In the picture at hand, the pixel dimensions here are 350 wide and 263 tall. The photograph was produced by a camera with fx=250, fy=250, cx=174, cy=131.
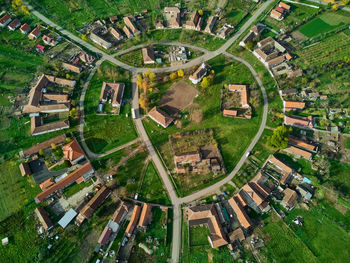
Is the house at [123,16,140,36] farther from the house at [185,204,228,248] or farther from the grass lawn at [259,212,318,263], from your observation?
the grass lawn at [259,212,318,263]

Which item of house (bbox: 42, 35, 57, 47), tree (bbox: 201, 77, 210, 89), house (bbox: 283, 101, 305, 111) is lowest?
house (bbox: 283, 101, 305, 111)

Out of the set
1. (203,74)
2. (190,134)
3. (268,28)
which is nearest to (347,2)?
(268,28)

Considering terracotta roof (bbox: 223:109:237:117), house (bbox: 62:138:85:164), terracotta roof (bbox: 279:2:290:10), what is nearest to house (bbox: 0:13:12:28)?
house (bbox: 62:138:85:164)

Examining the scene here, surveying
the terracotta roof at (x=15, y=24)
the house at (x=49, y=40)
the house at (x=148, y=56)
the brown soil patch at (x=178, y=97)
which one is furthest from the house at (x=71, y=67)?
the brown soil patch at (x=178, y=97)

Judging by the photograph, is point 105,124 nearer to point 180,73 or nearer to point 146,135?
point 146,135

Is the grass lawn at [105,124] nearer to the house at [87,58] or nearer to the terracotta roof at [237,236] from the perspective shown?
the house at [87,58]
